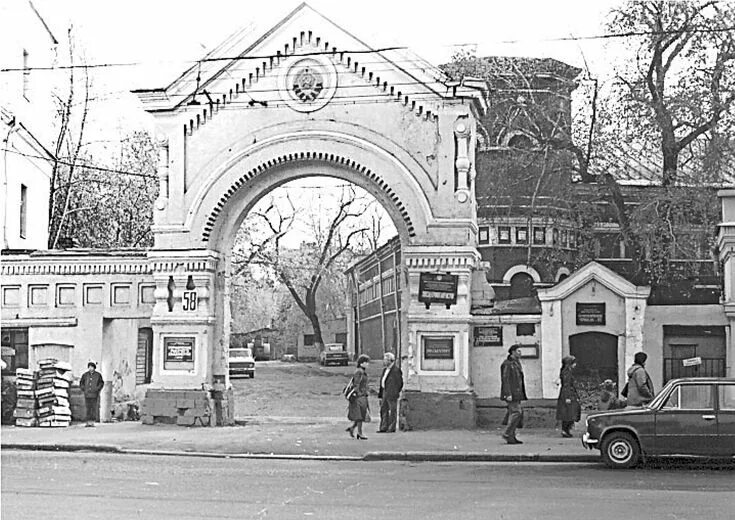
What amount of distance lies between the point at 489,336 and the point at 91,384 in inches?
343

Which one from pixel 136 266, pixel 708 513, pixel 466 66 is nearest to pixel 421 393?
pixel 136 266

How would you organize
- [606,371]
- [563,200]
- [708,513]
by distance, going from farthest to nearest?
[563,200] < [606,371] < [708,513]

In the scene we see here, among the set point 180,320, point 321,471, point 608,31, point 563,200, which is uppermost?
point 608,31

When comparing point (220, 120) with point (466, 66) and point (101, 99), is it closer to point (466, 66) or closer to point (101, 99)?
point (466, 66)

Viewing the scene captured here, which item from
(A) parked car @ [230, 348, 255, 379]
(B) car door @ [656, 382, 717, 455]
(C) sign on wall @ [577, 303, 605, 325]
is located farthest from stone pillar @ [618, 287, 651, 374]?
(A) parked car @ [230, 348, 255, 379]

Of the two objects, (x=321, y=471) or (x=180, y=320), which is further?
(x=180, y=320)

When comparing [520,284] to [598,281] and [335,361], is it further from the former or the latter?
[598,281]

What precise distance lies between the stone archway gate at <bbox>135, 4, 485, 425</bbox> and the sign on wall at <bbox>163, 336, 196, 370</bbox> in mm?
22

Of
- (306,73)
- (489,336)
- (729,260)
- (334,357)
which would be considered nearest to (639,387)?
(729,260)

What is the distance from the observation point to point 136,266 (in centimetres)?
2500

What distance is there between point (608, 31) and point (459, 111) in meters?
8.22

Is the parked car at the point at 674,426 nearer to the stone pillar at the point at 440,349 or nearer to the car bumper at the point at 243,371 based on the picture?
the stone pillar at the point at 440,349

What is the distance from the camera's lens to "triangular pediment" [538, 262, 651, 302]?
22609 millimetres

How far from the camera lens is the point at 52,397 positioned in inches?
977
